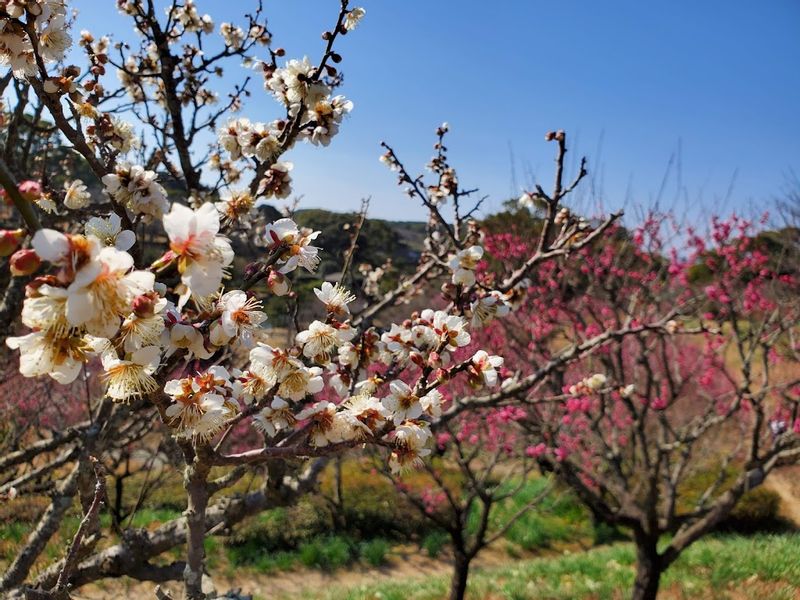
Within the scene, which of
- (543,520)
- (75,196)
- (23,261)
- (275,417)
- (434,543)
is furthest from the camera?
(543,520)

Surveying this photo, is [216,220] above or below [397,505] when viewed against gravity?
above

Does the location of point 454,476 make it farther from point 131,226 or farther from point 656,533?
point 131,226

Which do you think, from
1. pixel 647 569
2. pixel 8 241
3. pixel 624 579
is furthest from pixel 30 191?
pixel 624 579

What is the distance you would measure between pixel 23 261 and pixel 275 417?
0.87 metres

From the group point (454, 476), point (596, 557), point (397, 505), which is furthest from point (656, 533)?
point (454, 476)

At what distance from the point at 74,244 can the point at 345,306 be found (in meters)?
0.82

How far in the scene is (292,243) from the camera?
128cm

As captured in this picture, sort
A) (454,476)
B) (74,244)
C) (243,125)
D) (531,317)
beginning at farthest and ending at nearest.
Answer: (454,476) → (531,317) → (243,125) → (74,244)

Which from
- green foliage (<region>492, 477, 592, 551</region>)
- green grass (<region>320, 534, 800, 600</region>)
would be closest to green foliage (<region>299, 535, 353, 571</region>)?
green grass (<region>320, 534, 800, 600</region>)

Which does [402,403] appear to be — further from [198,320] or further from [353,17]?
[353,17]

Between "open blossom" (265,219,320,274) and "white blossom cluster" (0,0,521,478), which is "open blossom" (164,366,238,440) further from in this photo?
"open blossom" (265,219,320,274)

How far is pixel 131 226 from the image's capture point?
4.76ft

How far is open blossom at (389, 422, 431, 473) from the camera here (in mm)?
1361

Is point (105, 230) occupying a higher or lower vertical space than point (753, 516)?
higher
